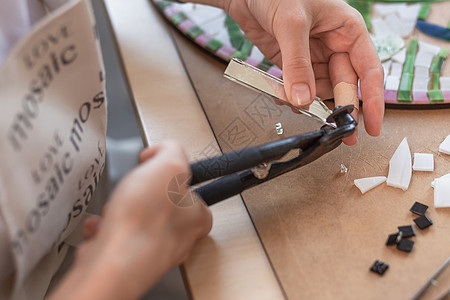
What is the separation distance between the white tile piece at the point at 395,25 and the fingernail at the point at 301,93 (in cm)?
27

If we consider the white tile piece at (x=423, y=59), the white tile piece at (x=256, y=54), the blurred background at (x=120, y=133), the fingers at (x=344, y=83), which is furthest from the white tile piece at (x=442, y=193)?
the blurred background at (x=120, y=133)

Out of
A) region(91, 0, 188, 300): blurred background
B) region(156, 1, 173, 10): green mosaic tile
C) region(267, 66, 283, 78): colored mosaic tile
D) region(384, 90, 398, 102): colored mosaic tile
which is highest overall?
region(156, 1, 173, 10): green mosaic tile

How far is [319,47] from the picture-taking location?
0.65 m

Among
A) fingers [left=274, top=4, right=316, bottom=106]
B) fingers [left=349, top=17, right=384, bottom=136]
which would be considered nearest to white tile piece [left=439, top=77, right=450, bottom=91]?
fingers [left=349, top=17, right=384, bottom=136]

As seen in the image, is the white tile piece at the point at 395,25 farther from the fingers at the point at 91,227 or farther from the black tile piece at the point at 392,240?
the fingers at the point at 91,227

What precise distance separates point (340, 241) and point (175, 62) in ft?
1.26

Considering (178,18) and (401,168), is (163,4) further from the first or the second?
(401,168)

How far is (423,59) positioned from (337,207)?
31 centimetres

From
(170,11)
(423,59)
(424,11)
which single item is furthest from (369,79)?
(170,11)

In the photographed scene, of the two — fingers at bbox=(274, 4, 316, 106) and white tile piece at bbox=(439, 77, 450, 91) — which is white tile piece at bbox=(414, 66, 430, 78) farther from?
fingers at bbox=(274, 4, 316, 106)

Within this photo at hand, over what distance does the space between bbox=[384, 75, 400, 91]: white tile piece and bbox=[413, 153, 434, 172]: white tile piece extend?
0.40 ft

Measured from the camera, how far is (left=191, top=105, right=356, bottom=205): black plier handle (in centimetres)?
45

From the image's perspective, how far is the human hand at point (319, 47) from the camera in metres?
0.54

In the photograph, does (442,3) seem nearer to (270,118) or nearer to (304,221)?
(270,118)
